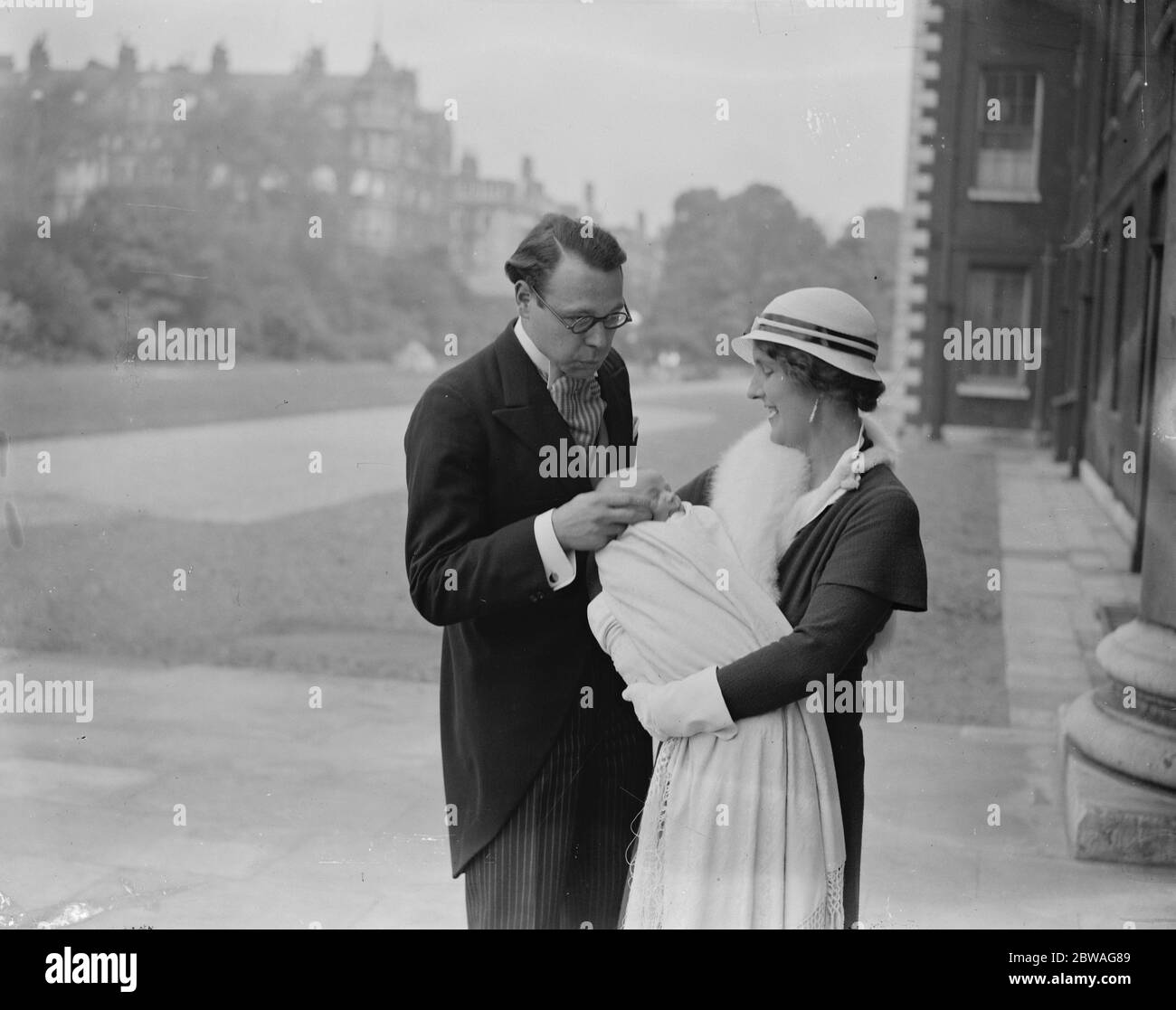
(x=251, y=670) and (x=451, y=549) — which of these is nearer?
(x=451, y=549)

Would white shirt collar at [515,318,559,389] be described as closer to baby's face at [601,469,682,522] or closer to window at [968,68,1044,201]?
baby's face at [601,469,682,522]

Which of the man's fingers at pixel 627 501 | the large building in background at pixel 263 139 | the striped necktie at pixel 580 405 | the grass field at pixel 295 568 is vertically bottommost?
the grass field at pixel 295 568

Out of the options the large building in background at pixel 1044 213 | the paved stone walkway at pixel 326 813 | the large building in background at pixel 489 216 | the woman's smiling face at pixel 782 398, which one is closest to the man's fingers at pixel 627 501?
the woman's smiling face at pixel 782 398

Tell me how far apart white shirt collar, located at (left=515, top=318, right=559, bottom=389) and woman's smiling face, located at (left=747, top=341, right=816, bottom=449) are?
1.28ft

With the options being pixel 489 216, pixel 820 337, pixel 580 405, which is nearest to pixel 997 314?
pixel 489 216

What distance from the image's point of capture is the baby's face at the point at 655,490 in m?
2.19

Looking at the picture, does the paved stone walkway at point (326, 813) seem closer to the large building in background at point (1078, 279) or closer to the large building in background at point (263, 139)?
the large building in background at point (1078, 279)

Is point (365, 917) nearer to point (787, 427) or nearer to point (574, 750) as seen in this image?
point (574, 750)

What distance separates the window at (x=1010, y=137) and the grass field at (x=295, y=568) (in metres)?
1.32

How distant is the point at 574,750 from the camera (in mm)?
2398

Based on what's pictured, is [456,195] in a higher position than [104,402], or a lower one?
higher

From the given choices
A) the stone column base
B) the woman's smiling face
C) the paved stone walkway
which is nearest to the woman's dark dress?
the woman's smiling face

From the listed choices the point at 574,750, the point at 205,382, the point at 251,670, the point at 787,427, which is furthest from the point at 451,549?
the point at 205,382

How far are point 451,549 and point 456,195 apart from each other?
411cm
